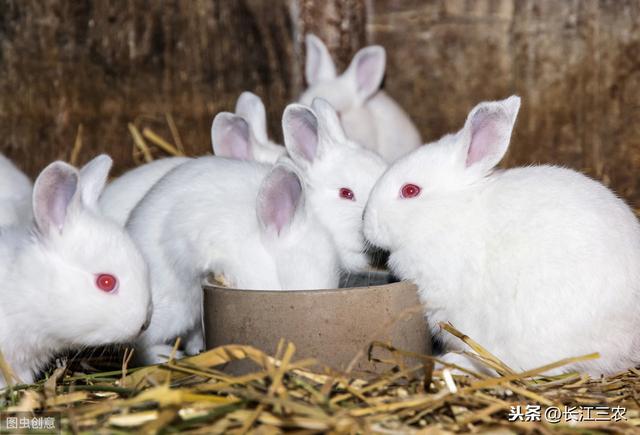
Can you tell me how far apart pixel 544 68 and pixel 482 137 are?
193 cm

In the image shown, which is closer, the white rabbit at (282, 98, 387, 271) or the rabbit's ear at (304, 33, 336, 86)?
the white rabbit at (282, 98, 387, 271)

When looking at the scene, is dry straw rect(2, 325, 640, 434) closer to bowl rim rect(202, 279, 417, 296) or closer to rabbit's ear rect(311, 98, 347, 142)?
bowl rim rect(202, 279, 417, 296)

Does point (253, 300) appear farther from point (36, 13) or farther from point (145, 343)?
point (36, 13)

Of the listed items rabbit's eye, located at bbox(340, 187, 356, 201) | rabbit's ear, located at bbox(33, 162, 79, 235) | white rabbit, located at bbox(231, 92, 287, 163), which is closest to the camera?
rabbit's ear, located at bbox(33, 162, 79, 235)

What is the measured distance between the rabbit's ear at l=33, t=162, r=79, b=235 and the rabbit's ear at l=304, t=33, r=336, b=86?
8.99 feet

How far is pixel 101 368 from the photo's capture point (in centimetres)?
407

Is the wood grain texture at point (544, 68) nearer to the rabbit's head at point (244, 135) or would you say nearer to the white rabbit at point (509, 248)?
the rabbit's head at point (244, 135)

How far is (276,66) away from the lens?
5.83 m

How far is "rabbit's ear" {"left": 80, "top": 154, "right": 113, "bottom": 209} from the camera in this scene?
3.67 meters

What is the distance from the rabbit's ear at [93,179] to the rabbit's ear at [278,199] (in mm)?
665

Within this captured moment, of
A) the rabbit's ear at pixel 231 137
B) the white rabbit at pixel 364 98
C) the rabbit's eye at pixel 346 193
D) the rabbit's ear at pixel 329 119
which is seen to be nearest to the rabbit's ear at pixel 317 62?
the white rabbit at pixel 364 98

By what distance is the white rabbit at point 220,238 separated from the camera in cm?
368

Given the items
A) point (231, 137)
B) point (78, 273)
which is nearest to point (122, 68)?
point (231, 137)

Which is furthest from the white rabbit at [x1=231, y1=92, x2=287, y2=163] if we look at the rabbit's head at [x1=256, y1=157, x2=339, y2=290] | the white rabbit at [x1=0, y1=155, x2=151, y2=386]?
the white rabbit at [x1=0, y1=155, x2=151, y2=386]
